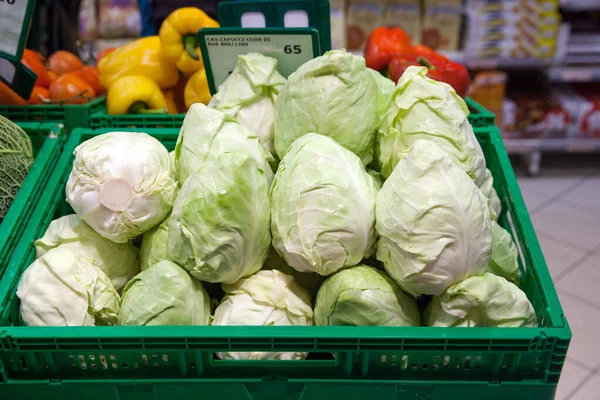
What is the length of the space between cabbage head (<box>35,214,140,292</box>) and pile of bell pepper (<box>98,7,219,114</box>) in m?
0.68

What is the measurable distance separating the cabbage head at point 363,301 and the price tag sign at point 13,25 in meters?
1.26

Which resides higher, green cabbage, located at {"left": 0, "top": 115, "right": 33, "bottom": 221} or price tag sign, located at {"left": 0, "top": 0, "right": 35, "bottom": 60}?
price tag sign, located at {"left": 0, "top": 0, "right": 35, "bottom": 60}

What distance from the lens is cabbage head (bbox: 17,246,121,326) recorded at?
113 centimetres

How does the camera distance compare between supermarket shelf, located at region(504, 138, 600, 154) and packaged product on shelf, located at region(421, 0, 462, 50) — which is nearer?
packaged product on shelf, located at region(421, 0, 462, 50)

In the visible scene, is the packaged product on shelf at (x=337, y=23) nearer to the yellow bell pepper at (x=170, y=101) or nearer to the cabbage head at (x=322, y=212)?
the yellow bell pepper at (x=170, y=101)

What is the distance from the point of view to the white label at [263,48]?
61.1 inches

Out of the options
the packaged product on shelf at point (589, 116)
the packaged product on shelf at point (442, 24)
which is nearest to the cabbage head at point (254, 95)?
the packaged product on shelf at point (442, 24)

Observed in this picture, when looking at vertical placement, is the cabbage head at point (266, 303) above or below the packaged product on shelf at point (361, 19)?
below

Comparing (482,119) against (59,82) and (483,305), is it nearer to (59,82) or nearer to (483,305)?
(483,305)

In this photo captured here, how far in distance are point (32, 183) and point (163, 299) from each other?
0.56 meters

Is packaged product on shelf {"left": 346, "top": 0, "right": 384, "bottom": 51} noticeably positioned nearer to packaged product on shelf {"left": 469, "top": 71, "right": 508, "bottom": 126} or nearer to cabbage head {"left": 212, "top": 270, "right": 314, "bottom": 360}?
packaged product on shelf {"left": 469, "top": 71, "right": 508, "bottom": 126}

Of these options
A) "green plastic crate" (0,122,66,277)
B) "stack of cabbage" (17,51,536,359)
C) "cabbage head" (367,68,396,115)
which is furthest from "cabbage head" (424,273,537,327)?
"green plastic crate" (0,122,66,277)

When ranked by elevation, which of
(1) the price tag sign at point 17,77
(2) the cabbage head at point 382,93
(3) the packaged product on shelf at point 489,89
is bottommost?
(3) the packaged product on shelf at point 489,89

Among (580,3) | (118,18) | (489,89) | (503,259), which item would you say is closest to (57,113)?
(503,259)
